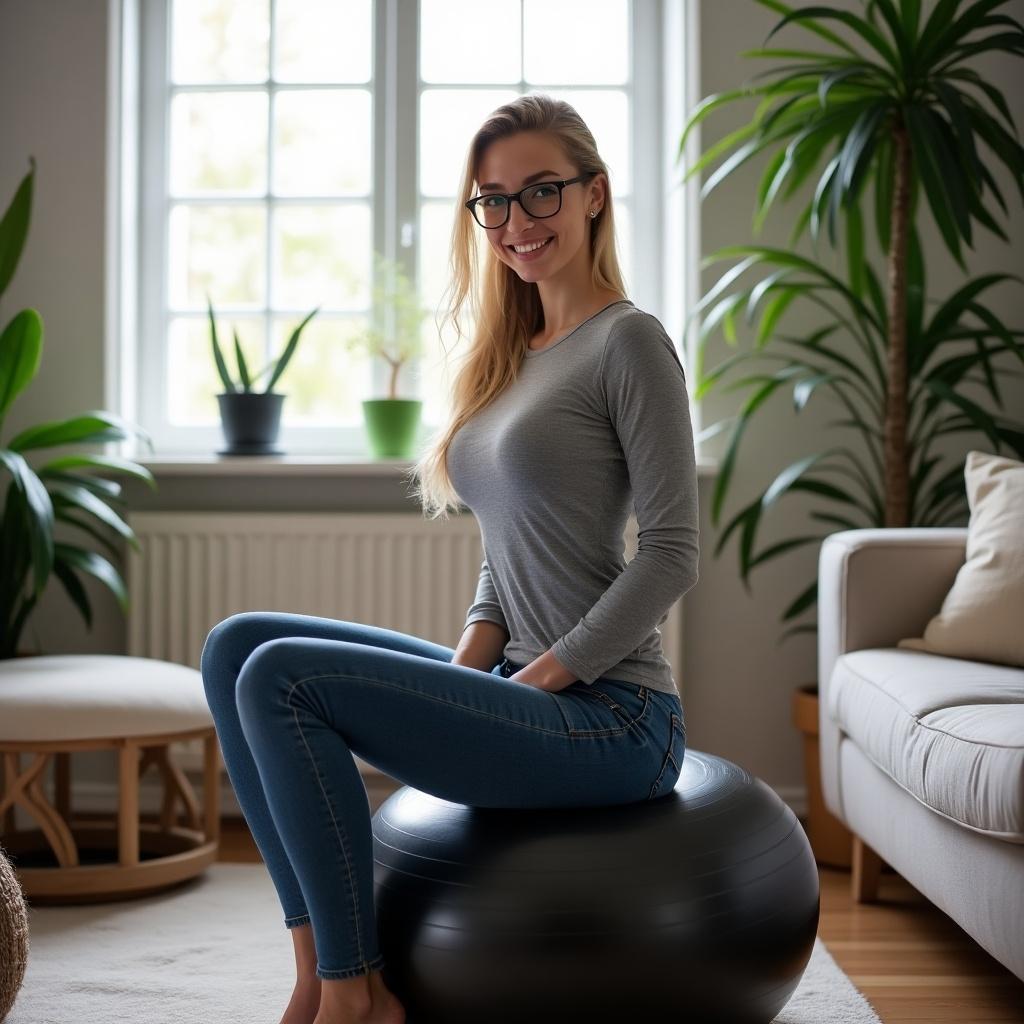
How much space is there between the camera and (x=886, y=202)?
2.72 m

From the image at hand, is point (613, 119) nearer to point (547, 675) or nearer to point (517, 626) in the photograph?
point (517, 626)

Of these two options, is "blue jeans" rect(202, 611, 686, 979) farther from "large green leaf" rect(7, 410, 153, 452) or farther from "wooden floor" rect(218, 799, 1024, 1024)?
"large green leaf" rect(7, 410, 153, 452)

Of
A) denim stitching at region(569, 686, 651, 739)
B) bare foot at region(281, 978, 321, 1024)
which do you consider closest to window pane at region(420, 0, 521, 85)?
denim stitching at region(569, 686, 651, 739)

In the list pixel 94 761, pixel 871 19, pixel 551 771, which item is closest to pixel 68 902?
pixel 94 761

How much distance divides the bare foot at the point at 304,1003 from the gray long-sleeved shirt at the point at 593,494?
1.63ft

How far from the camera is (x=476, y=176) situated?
1.78 meters

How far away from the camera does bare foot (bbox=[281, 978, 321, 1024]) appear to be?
155 centimetres

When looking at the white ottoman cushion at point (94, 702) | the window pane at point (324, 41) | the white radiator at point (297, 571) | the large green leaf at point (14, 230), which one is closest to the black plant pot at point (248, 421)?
the white radiator at point (297, 571)

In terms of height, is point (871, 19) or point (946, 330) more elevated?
point (871, 19)

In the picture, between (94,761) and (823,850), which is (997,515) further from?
(94,761)

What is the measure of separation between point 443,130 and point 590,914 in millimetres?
2408

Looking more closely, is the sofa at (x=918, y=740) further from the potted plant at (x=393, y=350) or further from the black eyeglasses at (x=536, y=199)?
the potted plant at (x=393, y=350)

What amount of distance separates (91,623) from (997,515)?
6.76 feet

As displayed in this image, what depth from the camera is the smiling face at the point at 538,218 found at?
1.71 m
